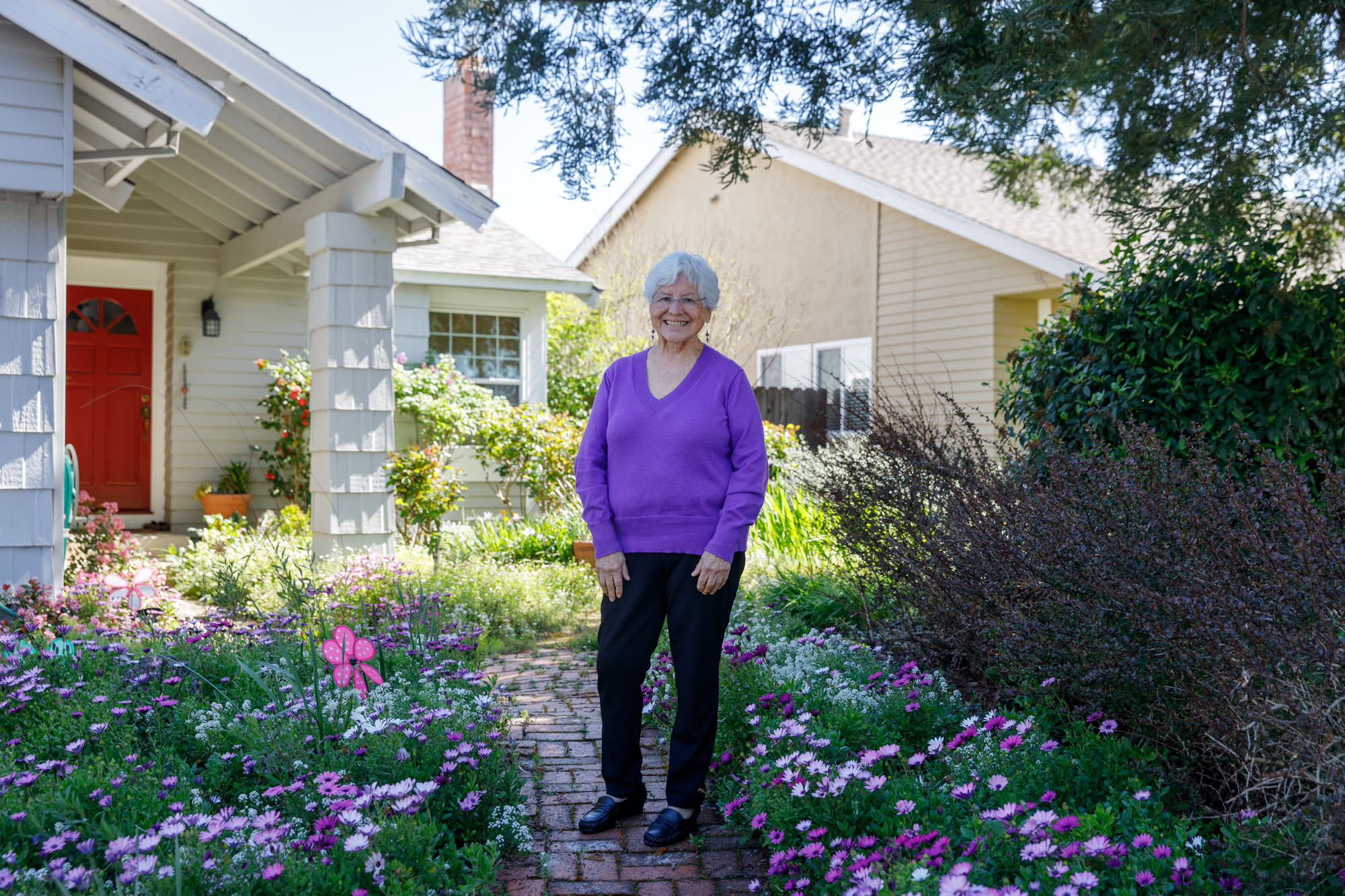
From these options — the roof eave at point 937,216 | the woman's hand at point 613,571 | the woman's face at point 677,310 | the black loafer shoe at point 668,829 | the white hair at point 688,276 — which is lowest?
the black loafer shoe at point 668,829

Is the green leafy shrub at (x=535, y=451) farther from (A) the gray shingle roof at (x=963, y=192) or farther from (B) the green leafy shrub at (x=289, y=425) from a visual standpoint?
(A) the gray shingle roof at (x=963, y=192)

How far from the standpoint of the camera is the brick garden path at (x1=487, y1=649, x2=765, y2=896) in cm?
281

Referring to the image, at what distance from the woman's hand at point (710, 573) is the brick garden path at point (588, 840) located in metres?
0.76

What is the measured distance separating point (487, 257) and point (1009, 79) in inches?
305

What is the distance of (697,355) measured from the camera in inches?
127

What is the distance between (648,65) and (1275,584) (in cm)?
418

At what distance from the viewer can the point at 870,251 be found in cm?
1360

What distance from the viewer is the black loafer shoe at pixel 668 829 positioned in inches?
119

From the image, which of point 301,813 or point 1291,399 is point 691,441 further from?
point 1291,399

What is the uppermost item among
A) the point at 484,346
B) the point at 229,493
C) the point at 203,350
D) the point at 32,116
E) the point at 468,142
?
the point at 468,142

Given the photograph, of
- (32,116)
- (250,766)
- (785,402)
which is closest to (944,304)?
(785,402)

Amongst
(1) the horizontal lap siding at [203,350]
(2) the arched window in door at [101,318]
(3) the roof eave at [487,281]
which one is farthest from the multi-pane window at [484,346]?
(2) the arched window in door at [101,318]

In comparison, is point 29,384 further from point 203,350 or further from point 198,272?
point 198,272

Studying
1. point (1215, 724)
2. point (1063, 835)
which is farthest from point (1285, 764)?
point (1063, 835)
